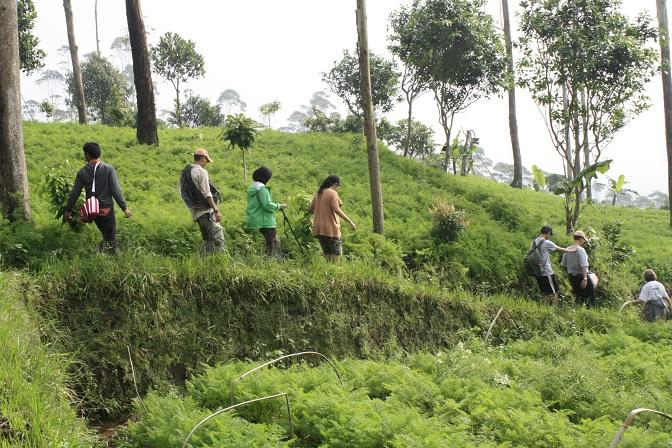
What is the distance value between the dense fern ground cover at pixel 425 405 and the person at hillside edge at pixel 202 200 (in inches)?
106

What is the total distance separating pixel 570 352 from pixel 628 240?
449 inches

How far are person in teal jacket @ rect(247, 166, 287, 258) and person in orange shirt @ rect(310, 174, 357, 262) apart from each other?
0.80 m

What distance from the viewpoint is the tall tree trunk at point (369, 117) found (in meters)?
12.7

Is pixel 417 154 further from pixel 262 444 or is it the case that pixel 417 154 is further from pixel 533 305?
pixel 262 444

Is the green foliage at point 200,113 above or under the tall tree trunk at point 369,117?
above

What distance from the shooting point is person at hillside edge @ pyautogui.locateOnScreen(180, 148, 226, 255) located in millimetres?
9102

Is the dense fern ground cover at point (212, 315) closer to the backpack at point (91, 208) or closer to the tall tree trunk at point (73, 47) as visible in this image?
the backpack at point (91, 208)

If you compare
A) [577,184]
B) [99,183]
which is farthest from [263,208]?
[577,184]

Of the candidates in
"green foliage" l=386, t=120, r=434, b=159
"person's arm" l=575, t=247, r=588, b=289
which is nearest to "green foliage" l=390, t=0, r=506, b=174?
"person's arm" l=575, t=247, r=588, b=289

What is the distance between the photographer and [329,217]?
10.4 metres

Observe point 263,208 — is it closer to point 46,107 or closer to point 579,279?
point 579,279

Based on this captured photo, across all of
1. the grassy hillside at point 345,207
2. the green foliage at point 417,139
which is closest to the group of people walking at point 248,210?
the grassy hillside at point 345,207

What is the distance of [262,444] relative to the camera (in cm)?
499

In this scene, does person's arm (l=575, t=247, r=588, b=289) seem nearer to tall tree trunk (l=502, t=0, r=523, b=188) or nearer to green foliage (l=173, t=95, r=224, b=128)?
tall tree trunk (l=502, t=0, r=523, b=188)
